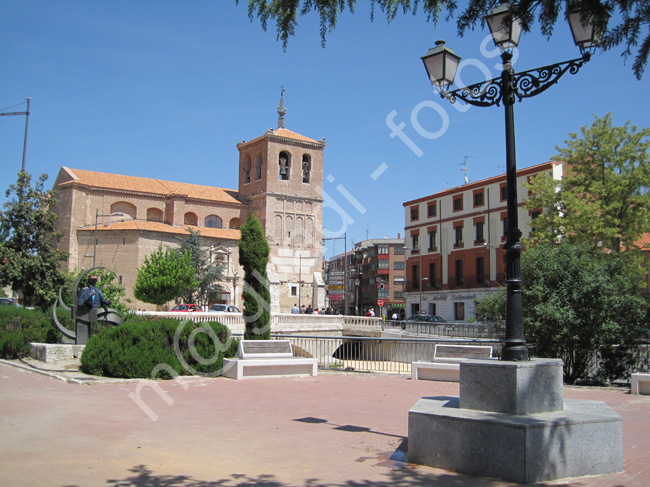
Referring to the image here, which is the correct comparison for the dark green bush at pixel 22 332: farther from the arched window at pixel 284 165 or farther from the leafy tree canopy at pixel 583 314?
the arched window at pixel 284 165

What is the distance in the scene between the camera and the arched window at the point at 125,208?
5463cm

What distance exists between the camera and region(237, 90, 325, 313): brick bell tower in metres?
59.1

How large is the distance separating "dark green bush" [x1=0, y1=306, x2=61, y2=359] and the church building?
3226cm

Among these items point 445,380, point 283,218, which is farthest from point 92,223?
point 445,380

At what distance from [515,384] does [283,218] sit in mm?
56245

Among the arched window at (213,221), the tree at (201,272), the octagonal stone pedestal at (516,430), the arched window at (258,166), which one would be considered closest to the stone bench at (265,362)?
the octagonal stone pedestal at (516,430)

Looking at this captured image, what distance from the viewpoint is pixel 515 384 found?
541cm

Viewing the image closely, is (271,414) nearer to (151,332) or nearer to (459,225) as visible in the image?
(151,332)

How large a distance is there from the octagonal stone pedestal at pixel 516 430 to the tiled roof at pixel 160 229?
46525 millimetres

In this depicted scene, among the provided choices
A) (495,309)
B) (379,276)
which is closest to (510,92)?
(495,309)

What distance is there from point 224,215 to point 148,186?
324 inches

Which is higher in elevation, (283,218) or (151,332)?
(283,218)

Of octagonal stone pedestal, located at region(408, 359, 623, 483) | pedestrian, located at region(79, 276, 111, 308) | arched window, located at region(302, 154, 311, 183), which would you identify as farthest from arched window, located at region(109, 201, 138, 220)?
octagonal stone pedestal, located at region(408, 359, 623, 483)

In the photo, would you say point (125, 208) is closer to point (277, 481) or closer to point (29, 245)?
point (29, 245)
